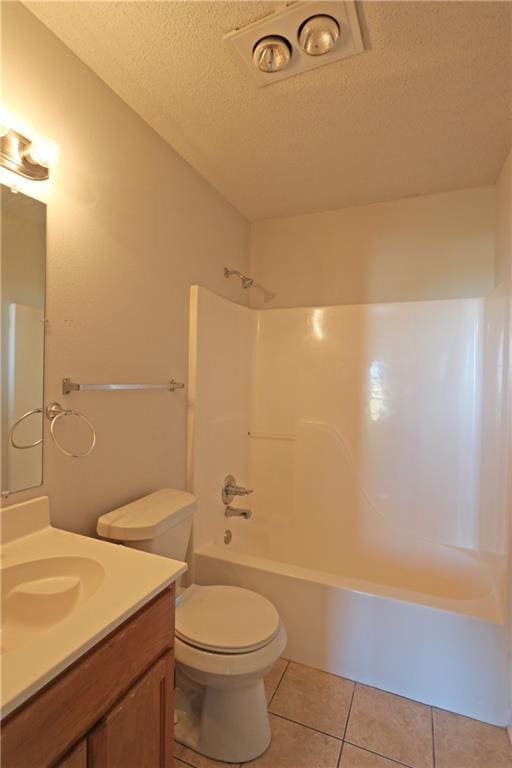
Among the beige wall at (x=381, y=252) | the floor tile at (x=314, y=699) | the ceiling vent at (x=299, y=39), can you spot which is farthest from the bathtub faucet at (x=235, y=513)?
the ceiling vent at (x=299, y=39)

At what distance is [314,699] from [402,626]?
481 millimetres

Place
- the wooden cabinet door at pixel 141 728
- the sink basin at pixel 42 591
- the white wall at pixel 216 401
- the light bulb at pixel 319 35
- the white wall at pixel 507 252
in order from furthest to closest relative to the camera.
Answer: the white wall at pixel 216 401 → the white wall at pixel 507 252 → the light bulb at pixel 319 35 → the sink basin at pixel 42 591 → the wooden cabinet door at pixel 141 728

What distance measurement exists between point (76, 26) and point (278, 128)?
81 cm

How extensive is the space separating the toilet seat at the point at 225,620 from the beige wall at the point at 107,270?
494mm

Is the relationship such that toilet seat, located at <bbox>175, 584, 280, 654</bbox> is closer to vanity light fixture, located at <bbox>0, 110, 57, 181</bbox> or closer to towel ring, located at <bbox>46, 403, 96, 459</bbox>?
towel ring, located at <bbox>46, 403, 96, 459</bbox>

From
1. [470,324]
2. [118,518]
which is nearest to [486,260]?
[470,324]

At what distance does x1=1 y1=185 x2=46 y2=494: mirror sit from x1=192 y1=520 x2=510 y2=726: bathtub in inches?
43.1

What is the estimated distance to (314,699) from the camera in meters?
1.61

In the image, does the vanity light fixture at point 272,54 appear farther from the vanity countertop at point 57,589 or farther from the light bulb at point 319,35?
the vanity countertop at point 57,589

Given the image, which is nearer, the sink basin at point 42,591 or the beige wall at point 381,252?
the sink basin at point 42,591

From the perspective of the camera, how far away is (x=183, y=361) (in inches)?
75.3

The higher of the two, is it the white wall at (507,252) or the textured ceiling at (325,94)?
the textured ceiling at (325,94)

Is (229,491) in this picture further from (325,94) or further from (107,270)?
(325,94)

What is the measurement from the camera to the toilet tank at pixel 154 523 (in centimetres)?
131
